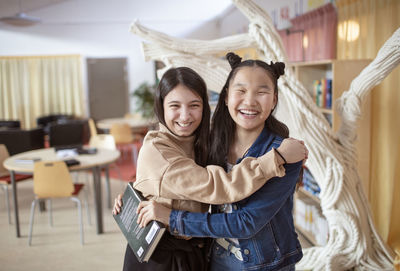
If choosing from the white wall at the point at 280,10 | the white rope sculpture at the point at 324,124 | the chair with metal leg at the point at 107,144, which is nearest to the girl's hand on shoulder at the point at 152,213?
the white rope sculpture at the point at 324,124

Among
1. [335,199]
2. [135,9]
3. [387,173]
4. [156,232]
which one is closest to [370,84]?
[335,199]

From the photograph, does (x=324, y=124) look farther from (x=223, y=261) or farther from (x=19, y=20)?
(x=19, y=20)

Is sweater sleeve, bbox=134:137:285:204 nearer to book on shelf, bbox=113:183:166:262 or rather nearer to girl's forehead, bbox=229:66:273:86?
book on shelf, bbox=113:183:166:262

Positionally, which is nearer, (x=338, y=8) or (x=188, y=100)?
(x=188, y=100)

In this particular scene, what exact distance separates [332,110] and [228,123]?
2.01 metres

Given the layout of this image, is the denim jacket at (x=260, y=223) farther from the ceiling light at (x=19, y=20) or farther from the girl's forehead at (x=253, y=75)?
the ceiling light at (x=19, y=20)

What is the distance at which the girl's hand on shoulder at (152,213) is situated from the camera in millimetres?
1228

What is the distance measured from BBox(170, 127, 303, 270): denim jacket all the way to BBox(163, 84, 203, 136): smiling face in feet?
0.80

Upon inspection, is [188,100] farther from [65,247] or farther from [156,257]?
[65,247]

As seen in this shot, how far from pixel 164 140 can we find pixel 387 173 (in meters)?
2.47

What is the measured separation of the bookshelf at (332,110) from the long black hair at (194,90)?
65.3 inches

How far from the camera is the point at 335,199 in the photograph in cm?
245

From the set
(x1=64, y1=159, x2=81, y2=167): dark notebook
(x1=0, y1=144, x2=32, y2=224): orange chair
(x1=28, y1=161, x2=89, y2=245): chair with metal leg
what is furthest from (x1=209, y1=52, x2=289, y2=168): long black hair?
(x1=0, y1=144, x2=32, y2=224): orange chair

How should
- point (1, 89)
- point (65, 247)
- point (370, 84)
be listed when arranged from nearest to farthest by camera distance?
1. point (370, 84)
2. point (65, 247)
3. point (1, 89)
